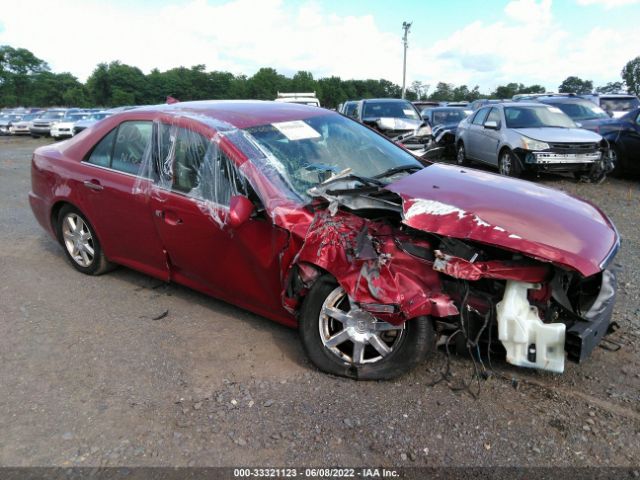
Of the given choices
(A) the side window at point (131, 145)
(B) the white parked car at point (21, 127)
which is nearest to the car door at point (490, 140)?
(A) the side window at point (131, 145)

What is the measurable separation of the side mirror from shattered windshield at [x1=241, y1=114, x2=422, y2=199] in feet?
1.03

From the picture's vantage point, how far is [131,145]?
4.24m

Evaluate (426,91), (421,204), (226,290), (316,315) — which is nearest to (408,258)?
(421,204)

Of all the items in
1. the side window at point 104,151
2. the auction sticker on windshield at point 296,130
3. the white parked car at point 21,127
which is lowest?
the white parked car at point 21,127

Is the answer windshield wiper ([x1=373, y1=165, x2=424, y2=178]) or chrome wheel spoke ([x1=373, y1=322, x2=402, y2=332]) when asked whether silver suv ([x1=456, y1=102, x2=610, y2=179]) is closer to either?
windshield wiper ([x1=373, y1=165, x2=424, y2=178])

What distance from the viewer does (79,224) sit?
4.75 m

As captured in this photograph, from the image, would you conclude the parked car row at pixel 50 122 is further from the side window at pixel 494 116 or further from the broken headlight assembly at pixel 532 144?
the broken headlight assembly at pixel 532 144

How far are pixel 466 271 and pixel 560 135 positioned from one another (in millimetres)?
7618

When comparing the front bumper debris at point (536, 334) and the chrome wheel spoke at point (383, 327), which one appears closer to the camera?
the front bumper debris at point (536, 334)

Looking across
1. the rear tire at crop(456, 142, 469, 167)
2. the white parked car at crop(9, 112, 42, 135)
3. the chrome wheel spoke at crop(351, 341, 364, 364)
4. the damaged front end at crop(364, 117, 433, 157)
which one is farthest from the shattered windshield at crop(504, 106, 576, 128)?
the white parked car at crop(9, 112, 42, 135)

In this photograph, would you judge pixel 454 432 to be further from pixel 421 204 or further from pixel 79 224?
pixel 79 224

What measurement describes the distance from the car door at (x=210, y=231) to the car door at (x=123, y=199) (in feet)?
0.60

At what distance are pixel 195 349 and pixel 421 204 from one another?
182cm

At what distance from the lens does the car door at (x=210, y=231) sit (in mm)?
3322
